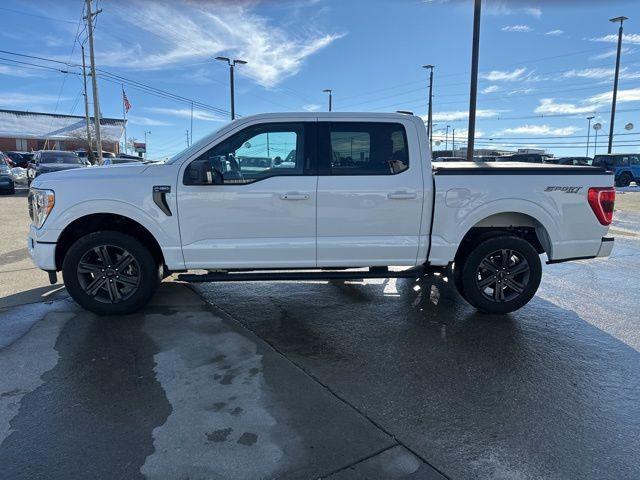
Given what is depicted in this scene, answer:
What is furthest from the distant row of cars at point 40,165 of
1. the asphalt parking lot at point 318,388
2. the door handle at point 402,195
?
the door handle at point 402,195

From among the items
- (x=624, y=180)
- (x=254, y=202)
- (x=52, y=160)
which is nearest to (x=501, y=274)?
(x=254, y=202)

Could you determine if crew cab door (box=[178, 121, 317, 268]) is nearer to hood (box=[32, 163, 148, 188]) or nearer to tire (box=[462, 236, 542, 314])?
hood (box=[32, 163, 148, 188])

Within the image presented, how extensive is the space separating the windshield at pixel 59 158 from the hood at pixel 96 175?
1736 cm

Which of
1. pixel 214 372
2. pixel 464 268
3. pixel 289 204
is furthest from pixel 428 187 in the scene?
pixel 214 372

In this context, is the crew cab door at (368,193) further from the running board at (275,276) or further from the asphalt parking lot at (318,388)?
the asphalt parking lot at (318,388)

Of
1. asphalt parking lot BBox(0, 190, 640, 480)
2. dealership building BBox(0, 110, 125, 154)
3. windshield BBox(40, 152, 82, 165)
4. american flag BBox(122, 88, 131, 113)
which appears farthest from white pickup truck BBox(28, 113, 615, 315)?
dealership building BBox(0, 110, 125, 154)

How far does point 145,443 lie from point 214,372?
0.95 meters

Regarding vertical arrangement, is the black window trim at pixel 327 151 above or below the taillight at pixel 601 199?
above

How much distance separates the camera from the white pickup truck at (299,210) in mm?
4574

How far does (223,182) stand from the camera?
14.9 ft

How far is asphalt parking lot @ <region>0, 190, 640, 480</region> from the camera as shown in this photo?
2639 mm

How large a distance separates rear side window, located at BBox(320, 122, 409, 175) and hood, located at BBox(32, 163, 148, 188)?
73.9 inches

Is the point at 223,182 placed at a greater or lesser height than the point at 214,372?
greater

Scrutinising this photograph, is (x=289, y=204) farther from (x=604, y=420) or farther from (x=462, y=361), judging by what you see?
(x=604, y=420)
